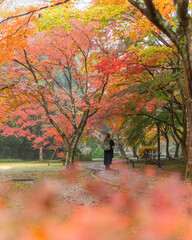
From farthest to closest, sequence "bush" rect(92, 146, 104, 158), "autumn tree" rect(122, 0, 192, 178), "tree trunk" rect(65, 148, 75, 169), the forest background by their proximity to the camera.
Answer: "bush" rect(92, 146, 104, 158) → "tree trunk" rect(65, 148, 75, 169) → the forest background → "autumn tree" rect(122, 0, 192, 178)

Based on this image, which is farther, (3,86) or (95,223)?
(3,86)

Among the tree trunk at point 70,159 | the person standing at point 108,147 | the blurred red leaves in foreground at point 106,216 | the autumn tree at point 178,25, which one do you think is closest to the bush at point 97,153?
the tree trunk at point 70,159

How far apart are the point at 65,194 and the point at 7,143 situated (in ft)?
78.6

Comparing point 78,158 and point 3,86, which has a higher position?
point 3,86

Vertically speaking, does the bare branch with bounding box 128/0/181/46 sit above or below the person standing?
above

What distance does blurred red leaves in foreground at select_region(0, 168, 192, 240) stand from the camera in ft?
11.7

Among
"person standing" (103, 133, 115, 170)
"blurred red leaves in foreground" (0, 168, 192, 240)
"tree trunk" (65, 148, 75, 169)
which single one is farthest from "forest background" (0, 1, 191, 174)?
"blurred red leaves in foreground" (0, 168, 192, 240)

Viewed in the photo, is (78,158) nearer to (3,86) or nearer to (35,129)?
(35,129)

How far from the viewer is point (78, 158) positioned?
1016 inches

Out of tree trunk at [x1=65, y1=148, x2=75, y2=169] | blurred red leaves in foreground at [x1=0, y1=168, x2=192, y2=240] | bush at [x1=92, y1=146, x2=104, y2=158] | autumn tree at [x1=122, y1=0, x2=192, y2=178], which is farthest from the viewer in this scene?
bush at [x1=92, y1=146, x2=104, y2=158]

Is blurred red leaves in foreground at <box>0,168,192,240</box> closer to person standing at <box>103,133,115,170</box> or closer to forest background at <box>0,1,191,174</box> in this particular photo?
forest background at <box>0,1,191,174</box>

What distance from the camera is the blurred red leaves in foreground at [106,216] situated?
3.56 meters

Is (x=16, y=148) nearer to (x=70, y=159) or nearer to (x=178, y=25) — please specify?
(x=70, y=159)

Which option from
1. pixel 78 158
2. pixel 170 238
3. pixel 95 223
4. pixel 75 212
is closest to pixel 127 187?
pixel 75 212
